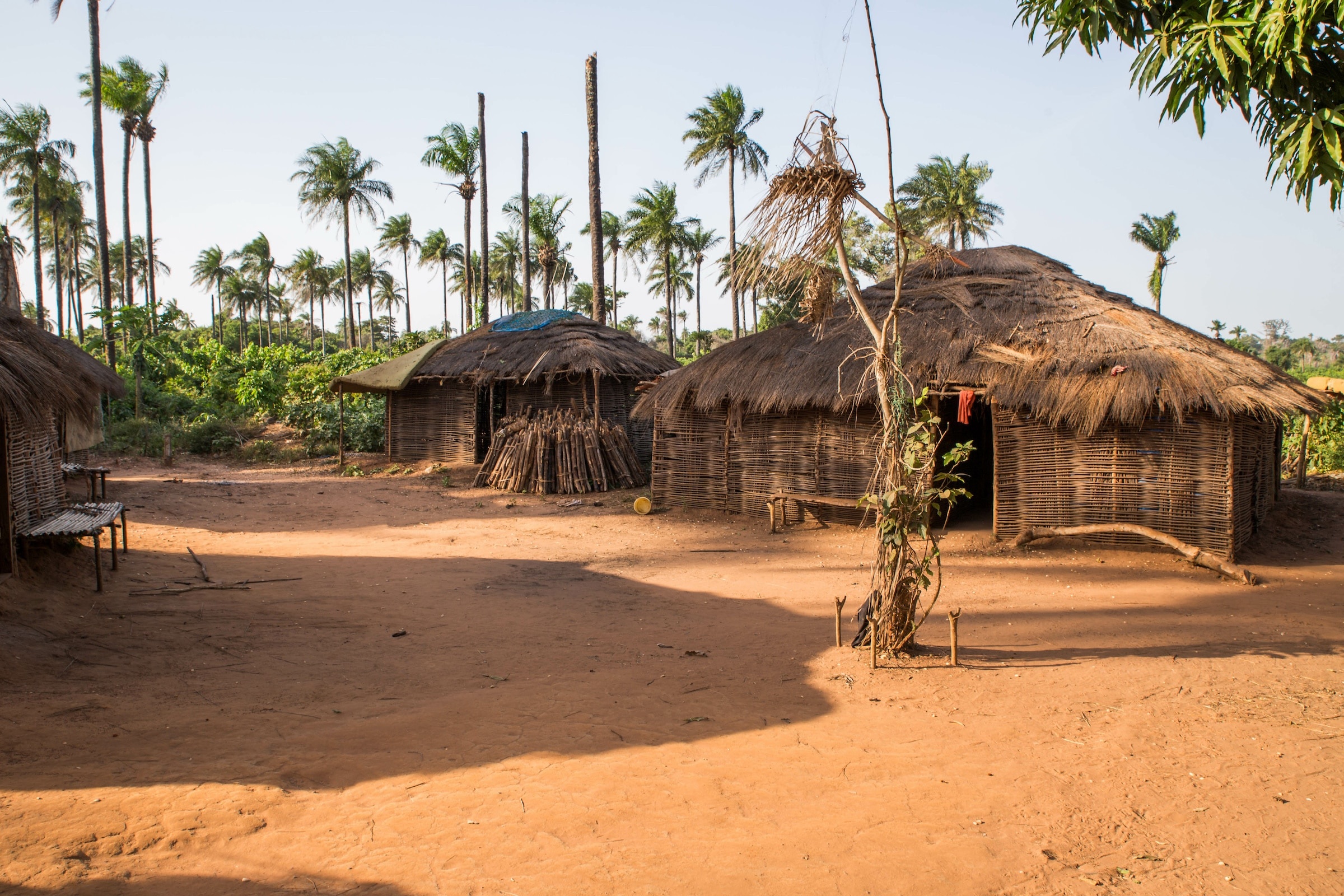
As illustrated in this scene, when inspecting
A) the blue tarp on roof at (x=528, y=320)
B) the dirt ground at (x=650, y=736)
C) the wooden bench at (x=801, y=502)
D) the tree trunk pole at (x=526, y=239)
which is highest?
the tree trunk pole at (x=526, y=239)

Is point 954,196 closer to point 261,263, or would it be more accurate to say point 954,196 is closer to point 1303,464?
point 1303,464

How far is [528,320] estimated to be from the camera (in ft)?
62.6

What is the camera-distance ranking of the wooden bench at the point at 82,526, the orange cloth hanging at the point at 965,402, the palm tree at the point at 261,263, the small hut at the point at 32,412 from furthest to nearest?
the palm tree at the point at 261,263 < the orange cloth hanging at the point at 965,402 < the wooden bench at the point at 82,526 < the small hut at the point at 32,412

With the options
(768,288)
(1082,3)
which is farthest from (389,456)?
(1082,3)

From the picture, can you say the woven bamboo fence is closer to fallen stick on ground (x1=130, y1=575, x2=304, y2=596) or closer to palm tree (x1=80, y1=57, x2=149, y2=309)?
fallen stick on ground (x1=130, y1=575, x2=304, y2=596)

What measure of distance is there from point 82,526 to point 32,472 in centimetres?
109

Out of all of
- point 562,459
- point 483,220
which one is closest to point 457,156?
point 483,220

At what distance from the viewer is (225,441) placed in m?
20.8

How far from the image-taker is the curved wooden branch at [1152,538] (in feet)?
27.6

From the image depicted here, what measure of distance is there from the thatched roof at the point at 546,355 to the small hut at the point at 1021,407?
12.7ft

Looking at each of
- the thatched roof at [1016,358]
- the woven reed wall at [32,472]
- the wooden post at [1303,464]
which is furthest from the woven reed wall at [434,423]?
the wooden post at [1303,464]

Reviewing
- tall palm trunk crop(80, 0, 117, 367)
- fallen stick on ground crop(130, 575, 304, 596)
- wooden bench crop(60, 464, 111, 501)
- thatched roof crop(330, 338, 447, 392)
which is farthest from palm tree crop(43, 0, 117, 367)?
fallen stick on ground crop(130, 575, 304, 596)

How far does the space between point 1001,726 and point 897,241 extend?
3044 millimetres

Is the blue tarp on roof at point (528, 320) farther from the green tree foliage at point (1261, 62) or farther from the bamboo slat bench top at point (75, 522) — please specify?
the green tree foliage at point (1261, 62)
